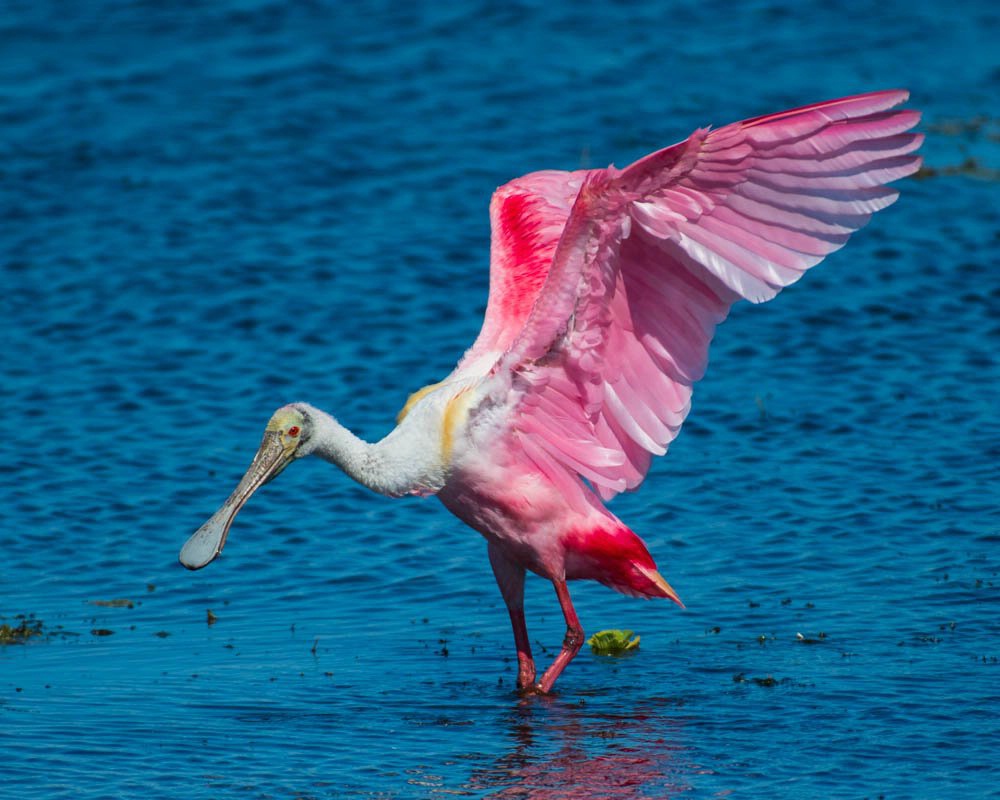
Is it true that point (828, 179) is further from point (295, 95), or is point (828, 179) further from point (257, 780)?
point (295, 95)

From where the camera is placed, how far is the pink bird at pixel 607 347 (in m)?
6.99

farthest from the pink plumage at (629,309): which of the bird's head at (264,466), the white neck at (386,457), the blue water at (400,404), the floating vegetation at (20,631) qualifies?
the floating vegetation at (20,631)

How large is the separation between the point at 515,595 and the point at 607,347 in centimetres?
131

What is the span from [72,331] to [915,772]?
8.37 meters

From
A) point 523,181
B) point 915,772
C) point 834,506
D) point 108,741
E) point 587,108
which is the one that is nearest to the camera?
point 915,772

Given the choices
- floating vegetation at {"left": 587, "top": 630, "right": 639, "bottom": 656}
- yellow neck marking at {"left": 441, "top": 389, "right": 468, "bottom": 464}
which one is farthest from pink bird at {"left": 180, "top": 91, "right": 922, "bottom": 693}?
floating vegetation at {"left": 587, "top": 630, "right": 639, "bottom": 656}

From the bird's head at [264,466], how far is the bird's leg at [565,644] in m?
1.35

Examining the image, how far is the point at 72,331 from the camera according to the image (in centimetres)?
1340

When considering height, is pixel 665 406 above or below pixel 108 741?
above

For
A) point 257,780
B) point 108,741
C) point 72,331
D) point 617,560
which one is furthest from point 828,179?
point 72,331

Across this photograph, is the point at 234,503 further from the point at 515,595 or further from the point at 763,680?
the point at 763,680

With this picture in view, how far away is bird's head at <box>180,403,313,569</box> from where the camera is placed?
7836 millimetres

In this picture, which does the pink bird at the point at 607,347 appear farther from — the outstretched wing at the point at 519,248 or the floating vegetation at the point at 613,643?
the floating vegetation at the point at 613,643

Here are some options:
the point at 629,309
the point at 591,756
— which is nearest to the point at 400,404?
the point at 629,309
